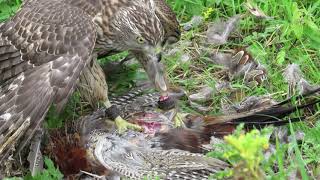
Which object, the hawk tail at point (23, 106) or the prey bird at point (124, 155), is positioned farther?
the prey bird at point (124, 155)

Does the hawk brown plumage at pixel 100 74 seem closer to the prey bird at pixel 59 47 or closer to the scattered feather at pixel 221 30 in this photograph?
the prey bird at pixel 59 47

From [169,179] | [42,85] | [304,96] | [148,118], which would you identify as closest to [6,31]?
[42,85]

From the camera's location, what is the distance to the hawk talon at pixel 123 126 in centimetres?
529

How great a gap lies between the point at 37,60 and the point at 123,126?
0.69m

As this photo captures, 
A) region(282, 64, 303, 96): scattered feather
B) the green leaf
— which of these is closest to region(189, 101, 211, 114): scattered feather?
region(282, 64, 303, 96): scattered feather

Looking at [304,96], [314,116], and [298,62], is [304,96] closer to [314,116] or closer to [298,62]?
[314,116]

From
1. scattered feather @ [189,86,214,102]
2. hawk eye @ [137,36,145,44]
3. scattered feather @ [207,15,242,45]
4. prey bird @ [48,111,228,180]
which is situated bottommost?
scattered feather @ [189,86,214,102]

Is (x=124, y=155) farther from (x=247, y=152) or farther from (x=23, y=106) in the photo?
(x=247, y=152)

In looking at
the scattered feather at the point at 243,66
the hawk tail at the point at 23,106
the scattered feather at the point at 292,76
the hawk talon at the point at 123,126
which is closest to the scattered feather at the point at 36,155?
the hawk tail at the point at 23,106

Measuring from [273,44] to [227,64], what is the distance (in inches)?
16.2

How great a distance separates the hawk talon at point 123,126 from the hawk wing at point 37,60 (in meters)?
0.56

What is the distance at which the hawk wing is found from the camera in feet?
15.6

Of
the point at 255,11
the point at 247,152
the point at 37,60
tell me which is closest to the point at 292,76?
the point at 255,11

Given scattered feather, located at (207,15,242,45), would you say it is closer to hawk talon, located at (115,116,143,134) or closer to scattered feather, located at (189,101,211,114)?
scattered feather, located at (189,101,211,114)
